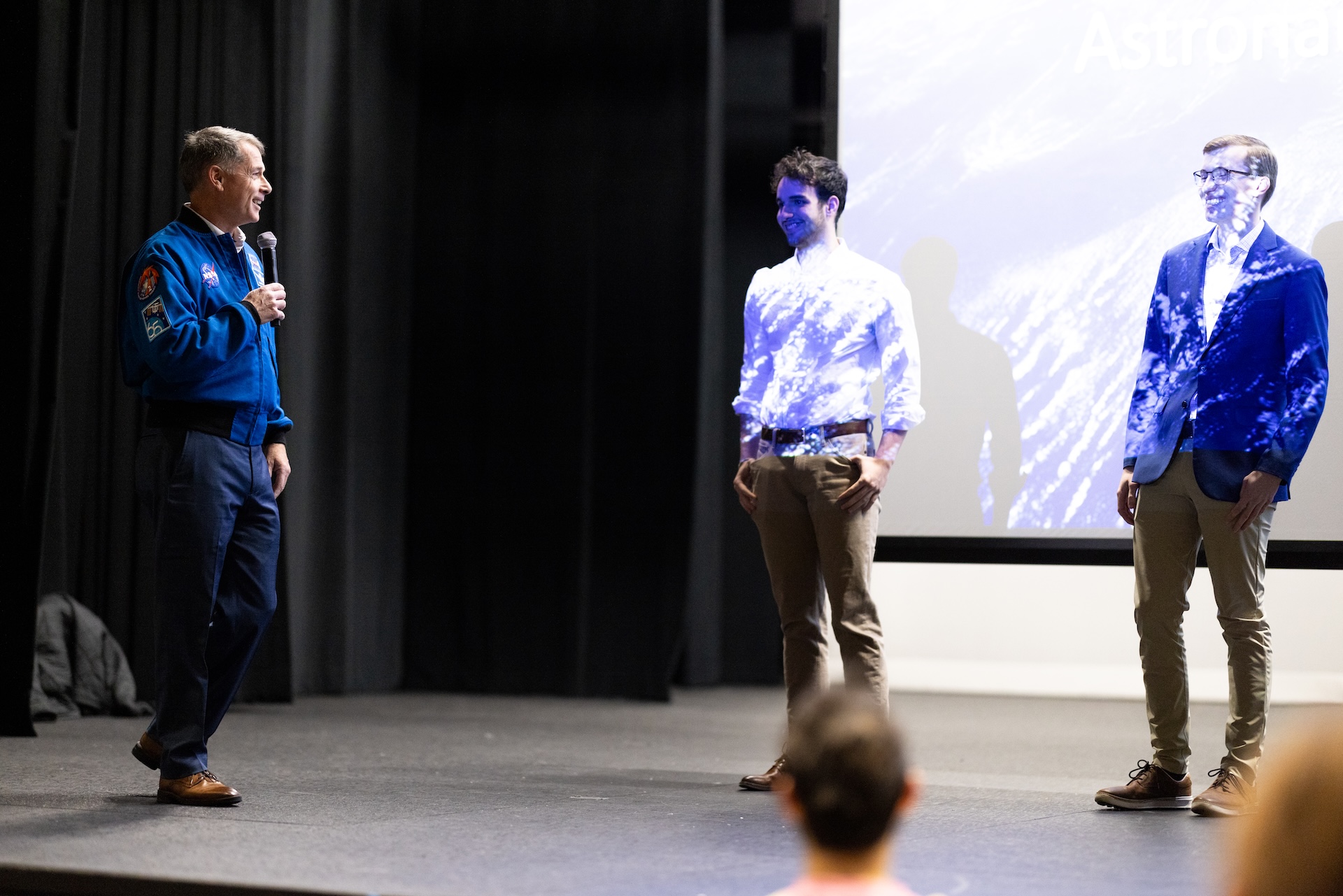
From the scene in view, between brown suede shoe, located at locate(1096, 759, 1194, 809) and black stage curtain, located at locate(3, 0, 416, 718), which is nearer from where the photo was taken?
brown suede shoe, located at locate(1096, 759, 1194, 809)

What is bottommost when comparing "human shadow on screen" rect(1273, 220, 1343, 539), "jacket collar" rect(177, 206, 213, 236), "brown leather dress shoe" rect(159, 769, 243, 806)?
"brown leather dress shoe" rect(159, 769, 243, 806)

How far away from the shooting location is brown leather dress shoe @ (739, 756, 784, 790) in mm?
2879

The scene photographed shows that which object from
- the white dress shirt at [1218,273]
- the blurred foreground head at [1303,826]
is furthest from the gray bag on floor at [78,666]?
the blurred foreground head at [1303,826]

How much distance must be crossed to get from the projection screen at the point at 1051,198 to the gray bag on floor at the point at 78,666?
95.7 inches

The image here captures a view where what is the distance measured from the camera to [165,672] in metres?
2.49

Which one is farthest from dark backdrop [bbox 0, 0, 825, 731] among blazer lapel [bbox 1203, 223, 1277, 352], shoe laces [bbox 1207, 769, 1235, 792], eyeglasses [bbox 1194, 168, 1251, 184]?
shoe laces [bbox 1207, 769, 1235, 792]

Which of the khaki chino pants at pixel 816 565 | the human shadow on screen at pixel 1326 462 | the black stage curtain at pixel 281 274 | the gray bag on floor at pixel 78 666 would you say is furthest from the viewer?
the gray bag on floor at pixel 78 666

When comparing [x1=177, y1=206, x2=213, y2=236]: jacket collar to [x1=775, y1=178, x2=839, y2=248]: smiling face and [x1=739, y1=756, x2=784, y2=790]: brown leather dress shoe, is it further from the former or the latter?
[x1=739, y1=756, x2=784, y2=790]: brown leather dress shoe

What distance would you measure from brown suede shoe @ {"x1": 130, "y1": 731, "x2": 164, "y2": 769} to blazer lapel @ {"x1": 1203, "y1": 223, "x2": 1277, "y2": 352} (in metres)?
2.17

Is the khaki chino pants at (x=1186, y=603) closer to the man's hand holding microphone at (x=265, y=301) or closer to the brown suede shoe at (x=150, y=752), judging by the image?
the man's hand holding microphone at (x=265, y=301)

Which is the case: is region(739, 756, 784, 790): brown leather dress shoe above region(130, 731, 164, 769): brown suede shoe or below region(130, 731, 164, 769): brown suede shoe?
below

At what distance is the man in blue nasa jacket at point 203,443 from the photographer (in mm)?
2480

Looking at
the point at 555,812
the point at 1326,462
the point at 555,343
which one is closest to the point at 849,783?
the point at 555,812

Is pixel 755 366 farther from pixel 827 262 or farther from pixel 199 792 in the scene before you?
pixel 199 792
